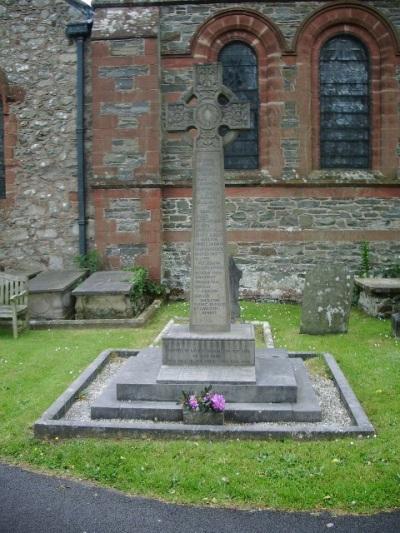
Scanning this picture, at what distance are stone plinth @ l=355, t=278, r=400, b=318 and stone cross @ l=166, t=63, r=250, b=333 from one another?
532 centimetres

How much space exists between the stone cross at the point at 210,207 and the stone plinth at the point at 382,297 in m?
5.32

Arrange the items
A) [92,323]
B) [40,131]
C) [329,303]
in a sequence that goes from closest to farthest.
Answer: [329,303] < [92,323] < [40,131]

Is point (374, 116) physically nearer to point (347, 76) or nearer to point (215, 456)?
point (347, 76)

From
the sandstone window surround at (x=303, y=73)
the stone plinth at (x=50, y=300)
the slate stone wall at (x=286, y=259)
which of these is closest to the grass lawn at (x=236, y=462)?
the stone plinth at (x=50, y=300)

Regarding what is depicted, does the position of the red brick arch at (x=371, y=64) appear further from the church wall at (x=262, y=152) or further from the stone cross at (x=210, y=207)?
the stone cross at (x=210, y=207)

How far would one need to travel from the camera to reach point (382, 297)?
11211 mm

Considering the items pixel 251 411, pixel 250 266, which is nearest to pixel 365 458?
pixel 251 411

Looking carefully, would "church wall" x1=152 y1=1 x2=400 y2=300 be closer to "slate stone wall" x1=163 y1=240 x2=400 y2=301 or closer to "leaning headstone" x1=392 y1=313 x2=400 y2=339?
"slate stone wall" x1=163 y1=240 x2=400 y2=301

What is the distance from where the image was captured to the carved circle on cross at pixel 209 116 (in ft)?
22.0

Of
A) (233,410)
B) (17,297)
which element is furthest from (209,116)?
(17,297)

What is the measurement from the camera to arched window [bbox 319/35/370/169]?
13.0 m

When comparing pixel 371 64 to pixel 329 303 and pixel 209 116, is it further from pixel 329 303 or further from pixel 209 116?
→ pixel 209 116

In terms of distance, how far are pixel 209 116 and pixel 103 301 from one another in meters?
5.39

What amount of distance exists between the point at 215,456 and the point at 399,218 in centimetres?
922
